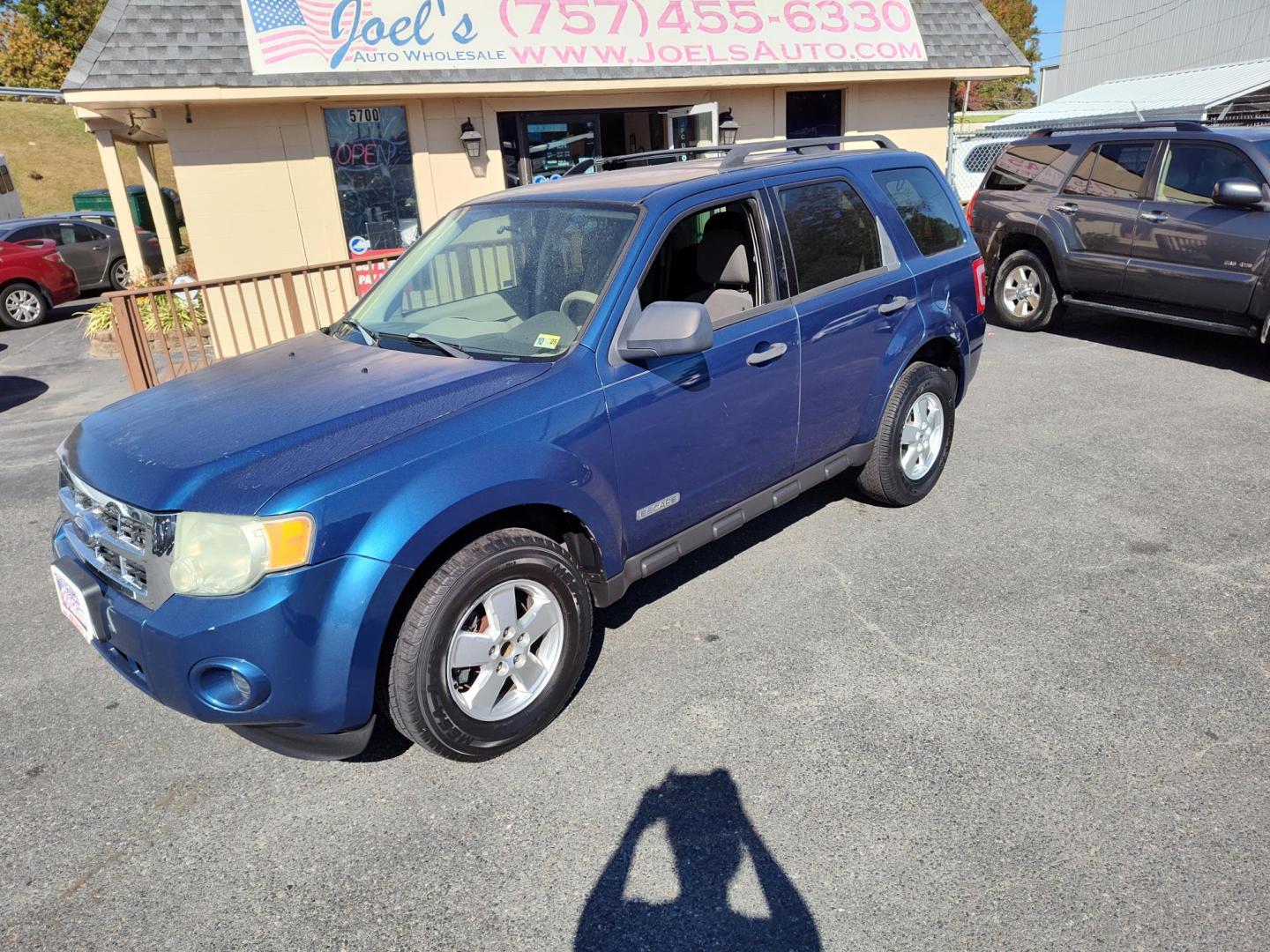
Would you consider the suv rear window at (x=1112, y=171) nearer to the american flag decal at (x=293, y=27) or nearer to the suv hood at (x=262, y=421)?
the suv hood at (x=262, y=421)

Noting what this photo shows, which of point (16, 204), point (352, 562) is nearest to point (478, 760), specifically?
point (352, 562)

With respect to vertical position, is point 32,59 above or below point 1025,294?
above

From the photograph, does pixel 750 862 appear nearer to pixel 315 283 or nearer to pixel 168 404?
pixel 168 404

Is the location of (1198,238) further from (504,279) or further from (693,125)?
(693,125)

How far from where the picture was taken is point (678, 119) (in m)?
12.1

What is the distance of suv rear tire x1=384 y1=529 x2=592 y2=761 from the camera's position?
2.76 meters

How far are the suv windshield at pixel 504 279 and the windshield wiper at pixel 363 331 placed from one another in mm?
19

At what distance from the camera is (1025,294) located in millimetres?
9070

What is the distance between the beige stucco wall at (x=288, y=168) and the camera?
9945mm

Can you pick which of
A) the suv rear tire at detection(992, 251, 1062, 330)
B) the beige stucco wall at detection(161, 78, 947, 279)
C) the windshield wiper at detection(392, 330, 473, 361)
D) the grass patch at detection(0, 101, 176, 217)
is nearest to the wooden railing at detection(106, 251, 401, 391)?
the beige stucco wall at detection(161, 78, 947, 279)

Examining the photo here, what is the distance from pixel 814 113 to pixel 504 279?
1080 centimetres

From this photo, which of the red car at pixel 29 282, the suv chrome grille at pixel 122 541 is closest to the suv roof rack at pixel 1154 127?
the suv chrome grille at pixel 122 541

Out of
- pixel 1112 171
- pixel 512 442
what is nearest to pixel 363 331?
pixel 512 442

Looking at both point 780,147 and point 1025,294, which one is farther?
point 1025,294
